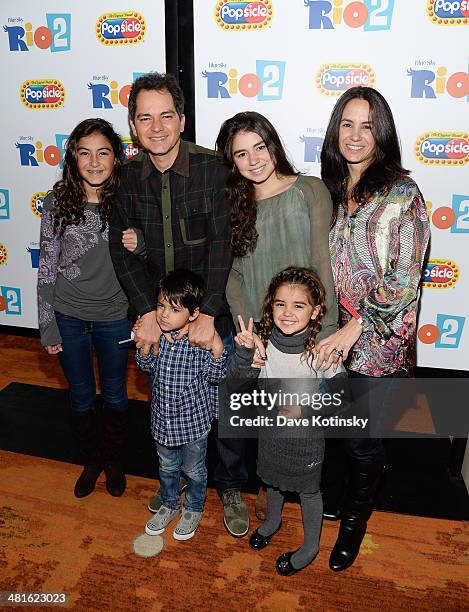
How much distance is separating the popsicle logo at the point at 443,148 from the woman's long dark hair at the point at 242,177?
6.22ft

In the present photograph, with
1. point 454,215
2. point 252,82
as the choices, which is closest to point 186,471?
point 454,215

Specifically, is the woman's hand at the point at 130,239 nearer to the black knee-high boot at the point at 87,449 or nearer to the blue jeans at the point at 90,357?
the blue jeans at the point at 90,357

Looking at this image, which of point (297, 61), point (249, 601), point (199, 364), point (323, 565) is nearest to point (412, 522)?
point (323, 565)

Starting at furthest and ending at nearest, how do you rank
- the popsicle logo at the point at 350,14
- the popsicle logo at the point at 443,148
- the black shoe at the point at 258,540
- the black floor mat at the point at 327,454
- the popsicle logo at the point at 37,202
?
the popsicle logo at the point at 37,202 → the popsicle logo at the point at 443,148 → the popsicle logo at the point at 350,14 → the black floor mat at the point at 327,454 → the black shoe at the point at 258,540

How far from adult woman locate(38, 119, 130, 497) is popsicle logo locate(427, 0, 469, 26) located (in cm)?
243

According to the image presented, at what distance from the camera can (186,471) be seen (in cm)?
276

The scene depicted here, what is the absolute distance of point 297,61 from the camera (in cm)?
397

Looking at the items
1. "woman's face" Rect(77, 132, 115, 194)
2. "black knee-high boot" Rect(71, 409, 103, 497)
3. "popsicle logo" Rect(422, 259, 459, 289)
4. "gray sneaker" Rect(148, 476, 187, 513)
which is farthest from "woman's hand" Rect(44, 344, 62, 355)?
"popsicle logo" Rect(422, 259, 459, 289)

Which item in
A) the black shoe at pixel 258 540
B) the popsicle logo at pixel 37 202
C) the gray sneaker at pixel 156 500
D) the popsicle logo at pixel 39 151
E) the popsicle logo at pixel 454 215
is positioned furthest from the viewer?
the popsicle logo at pixel 37 202

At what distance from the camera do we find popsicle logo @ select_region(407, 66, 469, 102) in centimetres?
375

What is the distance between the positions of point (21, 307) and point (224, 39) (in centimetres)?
315

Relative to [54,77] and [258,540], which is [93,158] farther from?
[54,77]

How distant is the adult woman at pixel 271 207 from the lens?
2.42 m

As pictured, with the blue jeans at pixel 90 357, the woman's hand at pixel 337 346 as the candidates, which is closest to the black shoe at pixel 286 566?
the woman's hand at pixel 337 346
